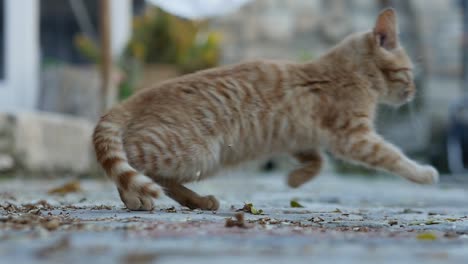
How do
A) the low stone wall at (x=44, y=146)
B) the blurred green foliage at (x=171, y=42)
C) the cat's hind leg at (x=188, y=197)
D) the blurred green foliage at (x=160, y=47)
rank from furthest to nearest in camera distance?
the blurred green foliage at (x=171, y=42), the blurred green foliage at (x=160, y=47), the low stone wall at (x=44, y=146), the cat's hind leg at (x=188, y=197)

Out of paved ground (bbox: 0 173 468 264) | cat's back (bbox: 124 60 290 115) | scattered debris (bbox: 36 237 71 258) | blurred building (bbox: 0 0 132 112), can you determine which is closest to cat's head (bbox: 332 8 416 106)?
cat's back (bbox: 124 60 290 115)

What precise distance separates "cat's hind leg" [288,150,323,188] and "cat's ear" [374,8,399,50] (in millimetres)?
765

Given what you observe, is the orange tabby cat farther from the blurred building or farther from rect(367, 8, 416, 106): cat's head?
the blurred building

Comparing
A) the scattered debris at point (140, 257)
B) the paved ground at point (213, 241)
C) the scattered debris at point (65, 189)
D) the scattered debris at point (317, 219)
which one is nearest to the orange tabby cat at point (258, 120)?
the paved ground at point (213, 241)

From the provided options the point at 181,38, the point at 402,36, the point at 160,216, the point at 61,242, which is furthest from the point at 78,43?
the point at 61,242

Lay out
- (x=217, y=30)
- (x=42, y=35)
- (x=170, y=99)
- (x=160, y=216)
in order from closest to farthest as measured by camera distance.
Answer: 1. (x=160, y=216)
2. (x=170, y=99)
3. (x=42, y=35)
4. (x=217, y=30)

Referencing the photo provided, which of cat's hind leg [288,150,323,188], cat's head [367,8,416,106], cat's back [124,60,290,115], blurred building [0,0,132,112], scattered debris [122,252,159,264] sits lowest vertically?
scattered debris [122,252,159,264]

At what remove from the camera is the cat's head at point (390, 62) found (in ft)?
13.5

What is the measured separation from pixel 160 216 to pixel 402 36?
8.72m

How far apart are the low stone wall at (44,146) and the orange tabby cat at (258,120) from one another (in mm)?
3584

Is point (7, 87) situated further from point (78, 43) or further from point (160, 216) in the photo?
point (160, 216)

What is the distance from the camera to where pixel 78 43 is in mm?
9000

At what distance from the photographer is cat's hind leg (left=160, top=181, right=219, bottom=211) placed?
11.1 ft

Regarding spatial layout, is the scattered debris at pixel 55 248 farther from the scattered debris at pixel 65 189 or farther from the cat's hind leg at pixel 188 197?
the scattered debris at pixel 65 189
